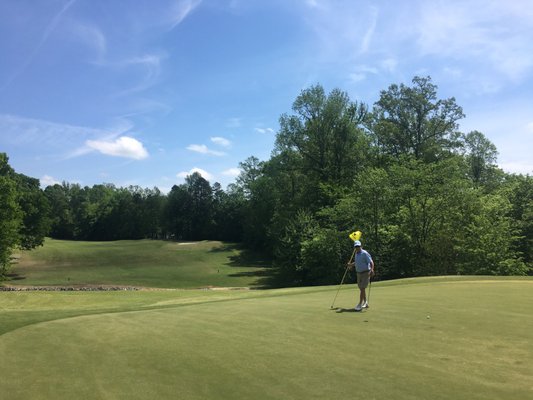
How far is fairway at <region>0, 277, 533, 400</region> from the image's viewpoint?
20.0 ft

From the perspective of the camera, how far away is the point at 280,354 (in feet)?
25.7

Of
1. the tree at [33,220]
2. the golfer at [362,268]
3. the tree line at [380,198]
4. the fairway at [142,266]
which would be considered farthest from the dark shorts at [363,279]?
the tree at [33,220]

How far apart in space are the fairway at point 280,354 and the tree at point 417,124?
45448 millimetres

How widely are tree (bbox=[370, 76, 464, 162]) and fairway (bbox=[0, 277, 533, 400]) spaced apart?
4545 centimetres

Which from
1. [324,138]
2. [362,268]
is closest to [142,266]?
[324,138]

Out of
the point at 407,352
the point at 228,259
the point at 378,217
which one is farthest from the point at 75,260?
the point at 407,352

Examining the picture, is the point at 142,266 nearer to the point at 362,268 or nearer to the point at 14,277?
the point at 14,277

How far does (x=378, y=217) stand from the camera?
39562mm

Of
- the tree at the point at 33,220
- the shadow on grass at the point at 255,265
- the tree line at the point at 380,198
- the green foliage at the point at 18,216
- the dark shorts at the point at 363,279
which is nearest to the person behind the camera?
the dark shorts at the point at 363,279

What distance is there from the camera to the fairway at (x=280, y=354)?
6109 mm

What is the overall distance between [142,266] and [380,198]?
3762cm

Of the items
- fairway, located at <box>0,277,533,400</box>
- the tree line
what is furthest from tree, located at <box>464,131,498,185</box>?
fairway, located at <box>0,277,533,400</box>

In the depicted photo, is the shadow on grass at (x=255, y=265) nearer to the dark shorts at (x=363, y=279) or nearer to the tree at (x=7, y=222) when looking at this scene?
the tree at (x=7, y=222)

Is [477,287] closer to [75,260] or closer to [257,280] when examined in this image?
→ [257,280]
